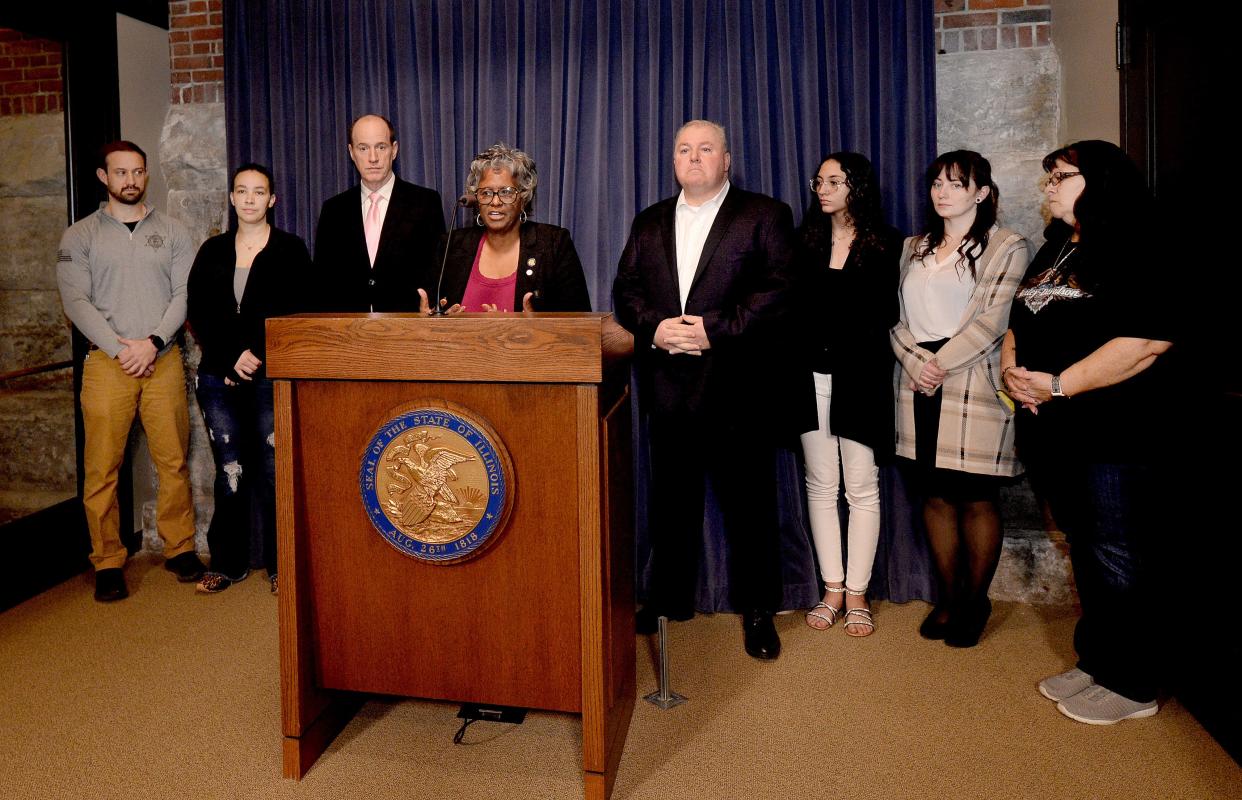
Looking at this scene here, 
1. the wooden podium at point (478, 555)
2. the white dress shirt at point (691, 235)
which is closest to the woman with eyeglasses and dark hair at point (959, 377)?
the white dress shirt at point (691, 235)

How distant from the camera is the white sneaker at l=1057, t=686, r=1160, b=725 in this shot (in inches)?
91.6

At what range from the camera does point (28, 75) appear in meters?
3.51

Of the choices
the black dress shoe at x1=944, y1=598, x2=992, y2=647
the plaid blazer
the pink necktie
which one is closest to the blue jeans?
the plaid blazer

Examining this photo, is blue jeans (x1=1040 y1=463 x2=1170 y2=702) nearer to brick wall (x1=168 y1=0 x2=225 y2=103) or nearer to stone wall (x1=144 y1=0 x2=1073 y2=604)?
stone wall (x1=144 y1=0 x2=1073 y2=604)

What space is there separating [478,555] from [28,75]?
3.17 m

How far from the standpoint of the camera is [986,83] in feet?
10.7

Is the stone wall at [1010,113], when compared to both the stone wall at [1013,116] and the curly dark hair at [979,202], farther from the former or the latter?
the curly dark hair at [979,202]

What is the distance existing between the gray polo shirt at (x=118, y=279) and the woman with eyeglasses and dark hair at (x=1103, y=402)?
127 inches

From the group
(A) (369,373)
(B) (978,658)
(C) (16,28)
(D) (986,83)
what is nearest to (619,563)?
(A) (369,373)

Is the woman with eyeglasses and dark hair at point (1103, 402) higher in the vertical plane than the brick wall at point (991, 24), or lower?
lower

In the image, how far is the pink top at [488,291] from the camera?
286 cm

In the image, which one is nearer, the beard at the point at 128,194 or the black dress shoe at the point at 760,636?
the black dress shoe at the point at 760,636

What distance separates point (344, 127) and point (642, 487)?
2.00 m

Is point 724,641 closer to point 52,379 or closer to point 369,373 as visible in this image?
point 369,373
